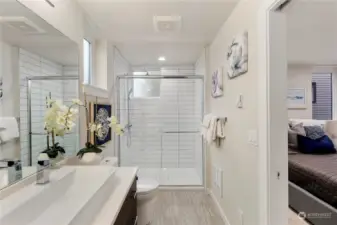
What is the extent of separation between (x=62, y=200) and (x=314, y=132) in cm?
391

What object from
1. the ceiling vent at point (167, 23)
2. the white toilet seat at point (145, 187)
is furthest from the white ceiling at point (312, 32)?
the white toilet seat at point (145, 187)

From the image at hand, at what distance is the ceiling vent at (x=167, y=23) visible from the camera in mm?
2732

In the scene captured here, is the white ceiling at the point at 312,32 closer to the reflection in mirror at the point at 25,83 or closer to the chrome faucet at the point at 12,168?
the reflection in mirror at the point at 25,83

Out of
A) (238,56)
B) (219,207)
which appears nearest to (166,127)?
(219,207)

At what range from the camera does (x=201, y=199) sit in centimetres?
386

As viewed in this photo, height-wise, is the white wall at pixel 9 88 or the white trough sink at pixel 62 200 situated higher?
the white wall at pixel 9 88

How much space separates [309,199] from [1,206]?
2.93m

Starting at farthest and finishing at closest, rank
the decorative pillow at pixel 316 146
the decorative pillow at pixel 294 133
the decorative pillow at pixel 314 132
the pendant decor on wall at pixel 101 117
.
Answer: the decorative pillow at pixel 294 133, the decorative pillow at pixel 314 132, the decorative pillow at pixel 316 146, the pendant decor on wall at pixel 101 117

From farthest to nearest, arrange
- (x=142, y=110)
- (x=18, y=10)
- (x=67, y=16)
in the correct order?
1. (x=142, y=110)
2. (x=67, y=16)
3. (x=18, y=10)

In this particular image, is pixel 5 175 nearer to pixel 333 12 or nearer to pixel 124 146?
pixel 333 12

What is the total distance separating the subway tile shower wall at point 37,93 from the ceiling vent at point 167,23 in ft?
3.82

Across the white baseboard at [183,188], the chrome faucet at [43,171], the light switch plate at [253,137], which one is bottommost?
the white baseboard at [183,188]

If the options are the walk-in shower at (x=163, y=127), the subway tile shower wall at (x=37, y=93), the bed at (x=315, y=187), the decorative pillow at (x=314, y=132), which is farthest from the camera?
the walk-in shower at (x=163, y=127)

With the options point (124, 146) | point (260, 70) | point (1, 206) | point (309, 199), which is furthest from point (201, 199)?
point (1, 206)
